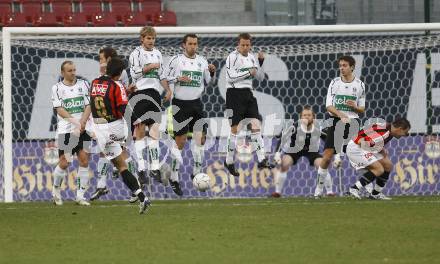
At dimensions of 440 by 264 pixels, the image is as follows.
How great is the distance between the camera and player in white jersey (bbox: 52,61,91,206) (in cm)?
1303

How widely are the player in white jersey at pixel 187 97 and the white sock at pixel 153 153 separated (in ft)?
1.33

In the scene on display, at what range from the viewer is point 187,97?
13711 millimetres

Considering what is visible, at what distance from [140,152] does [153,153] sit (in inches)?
6.8

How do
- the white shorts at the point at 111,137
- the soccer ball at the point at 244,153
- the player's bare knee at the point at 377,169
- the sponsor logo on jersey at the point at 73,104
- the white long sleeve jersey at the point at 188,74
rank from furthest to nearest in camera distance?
1. the soccer ball at the point at 244,153
2. the white long sleeve jersey at the point at 188,74
3. the sponsor logo on jersey at the point at 73,104
4. the player's bare knee at the point at 377,169
5. the white shorts at the point at 111,137

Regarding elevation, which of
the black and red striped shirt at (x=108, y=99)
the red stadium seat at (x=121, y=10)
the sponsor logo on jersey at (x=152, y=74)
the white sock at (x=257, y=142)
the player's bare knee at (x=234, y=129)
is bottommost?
the white sock at (x=257, y=142)

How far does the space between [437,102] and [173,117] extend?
13.9 ft

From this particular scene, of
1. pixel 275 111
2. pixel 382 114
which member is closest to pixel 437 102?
pixel 382 114

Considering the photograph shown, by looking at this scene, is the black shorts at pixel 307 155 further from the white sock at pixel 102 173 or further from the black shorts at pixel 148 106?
the white sock at pixel 102 173

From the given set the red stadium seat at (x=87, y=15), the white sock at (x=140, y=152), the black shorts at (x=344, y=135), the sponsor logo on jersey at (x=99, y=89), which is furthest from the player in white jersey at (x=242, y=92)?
the red stadium seat at (x=87, y=15)

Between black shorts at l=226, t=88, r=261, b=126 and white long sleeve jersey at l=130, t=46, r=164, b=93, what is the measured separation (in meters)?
1.00

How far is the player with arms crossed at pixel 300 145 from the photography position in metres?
15.3

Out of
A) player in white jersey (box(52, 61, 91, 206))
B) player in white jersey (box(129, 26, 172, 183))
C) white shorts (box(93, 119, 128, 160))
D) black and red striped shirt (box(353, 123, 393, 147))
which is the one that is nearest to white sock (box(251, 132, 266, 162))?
player in white jersey (box(129, 26, 172, 183))

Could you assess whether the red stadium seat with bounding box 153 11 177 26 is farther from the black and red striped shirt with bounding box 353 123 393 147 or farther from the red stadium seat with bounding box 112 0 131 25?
the black and red striped shirt with bounding box 353 123 393 147

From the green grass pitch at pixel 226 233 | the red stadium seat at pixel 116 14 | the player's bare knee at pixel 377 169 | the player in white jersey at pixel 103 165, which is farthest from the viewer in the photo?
the red stadium seat at pixel 116 14
